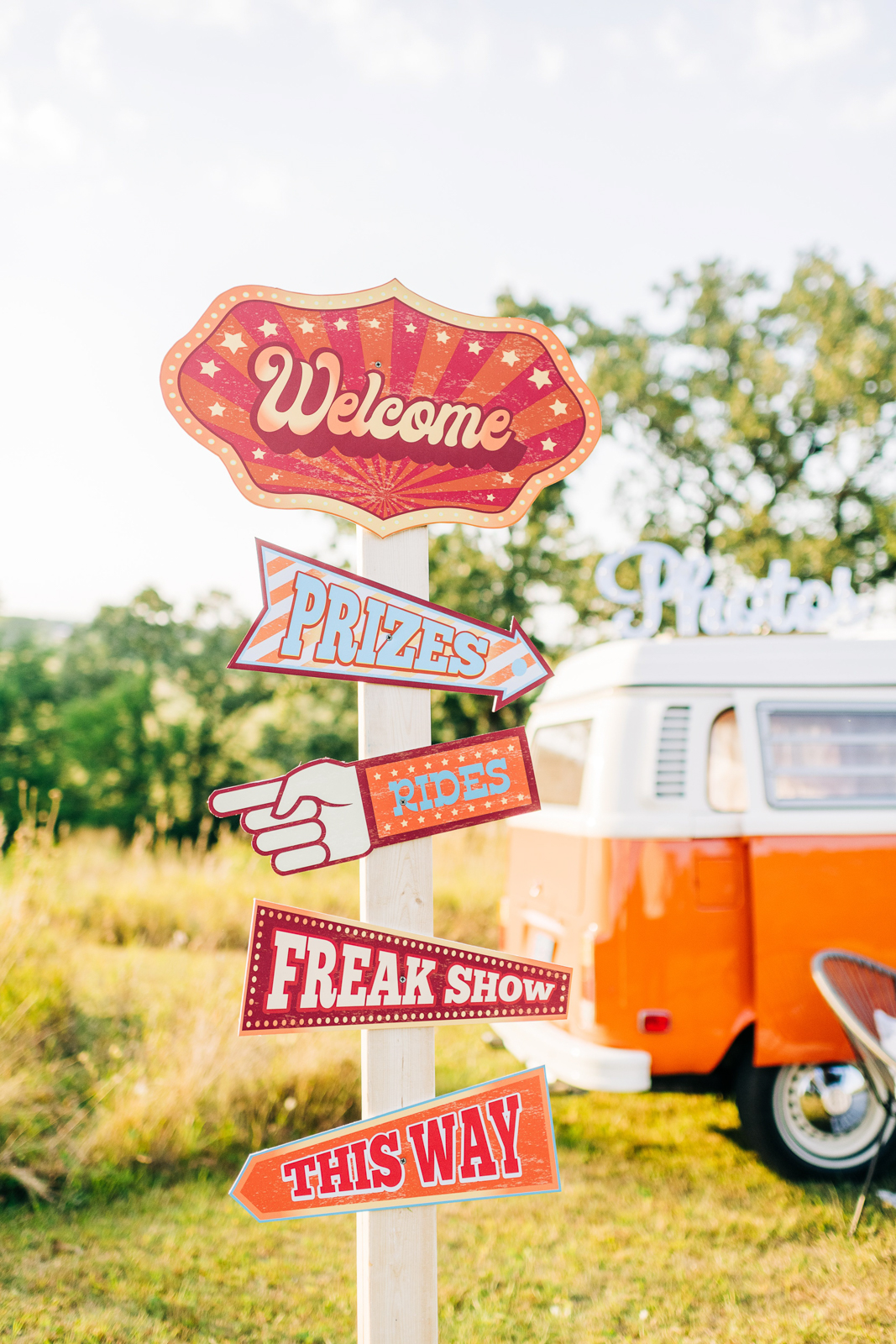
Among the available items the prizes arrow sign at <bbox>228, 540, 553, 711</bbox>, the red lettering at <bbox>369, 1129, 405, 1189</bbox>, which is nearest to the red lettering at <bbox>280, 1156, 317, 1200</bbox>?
the red lettering at <bbox>369, 1129, 405, 1189</bbox>

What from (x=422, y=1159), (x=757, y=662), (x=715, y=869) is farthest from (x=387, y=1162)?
(x=757, y=662)

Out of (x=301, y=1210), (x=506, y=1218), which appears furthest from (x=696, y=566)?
(x=301, y=1210)

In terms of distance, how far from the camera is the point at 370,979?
2248 mm

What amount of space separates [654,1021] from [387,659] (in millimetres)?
2388

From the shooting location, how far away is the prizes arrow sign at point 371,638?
2264mm

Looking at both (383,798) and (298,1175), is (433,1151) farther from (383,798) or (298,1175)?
(383,798)

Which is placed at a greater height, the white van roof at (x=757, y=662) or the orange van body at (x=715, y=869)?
the white van roof at (x=757, y=662)

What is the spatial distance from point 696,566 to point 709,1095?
3442mm

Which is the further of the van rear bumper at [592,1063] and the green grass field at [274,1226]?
the van rear bumper at [592,1063]

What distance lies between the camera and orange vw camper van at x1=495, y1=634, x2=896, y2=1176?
3.90 m

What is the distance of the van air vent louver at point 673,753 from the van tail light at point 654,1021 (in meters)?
0.91

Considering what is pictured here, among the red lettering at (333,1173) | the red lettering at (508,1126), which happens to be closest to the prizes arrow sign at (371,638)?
the red lettering at (508,1126)

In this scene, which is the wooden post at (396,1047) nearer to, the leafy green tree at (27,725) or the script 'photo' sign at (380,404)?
the script 'photo' sign at (380,404)

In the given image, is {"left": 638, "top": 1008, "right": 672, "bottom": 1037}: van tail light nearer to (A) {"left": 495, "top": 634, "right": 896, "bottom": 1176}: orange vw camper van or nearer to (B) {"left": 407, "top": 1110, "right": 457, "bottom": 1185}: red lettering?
(A) {"left": 495, "top": 634, "right": 896, "bottom": 1176}: orange vw camper van
